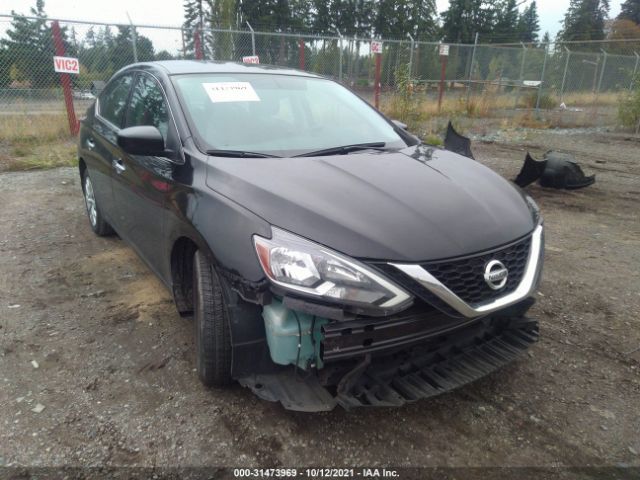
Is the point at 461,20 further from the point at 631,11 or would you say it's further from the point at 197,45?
the point at 197,45

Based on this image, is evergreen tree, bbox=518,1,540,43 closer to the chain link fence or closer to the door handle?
the chain link fence

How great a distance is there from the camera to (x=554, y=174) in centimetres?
640

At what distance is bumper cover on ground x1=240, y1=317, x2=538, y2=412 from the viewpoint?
198cm

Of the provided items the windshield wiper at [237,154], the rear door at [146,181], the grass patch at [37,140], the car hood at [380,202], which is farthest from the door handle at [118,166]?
the grass patch at [37,140]

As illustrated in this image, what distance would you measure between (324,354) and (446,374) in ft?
2.08

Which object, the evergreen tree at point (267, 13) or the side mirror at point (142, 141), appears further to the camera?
the evergreen tree at point (267, 13)

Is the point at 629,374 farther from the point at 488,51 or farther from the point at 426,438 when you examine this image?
the point at 488,51

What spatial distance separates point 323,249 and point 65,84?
9.47 metres

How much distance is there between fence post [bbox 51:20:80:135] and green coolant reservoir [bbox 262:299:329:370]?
9.38 metres

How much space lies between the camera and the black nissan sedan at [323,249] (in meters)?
1.88

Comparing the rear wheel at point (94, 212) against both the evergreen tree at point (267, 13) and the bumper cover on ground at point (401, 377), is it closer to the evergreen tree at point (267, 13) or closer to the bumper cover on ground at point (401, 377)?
the bumper cover on ground at point (401, 377)

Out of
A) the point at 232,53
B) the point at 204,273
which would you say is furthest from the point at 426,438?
the point at 232,53

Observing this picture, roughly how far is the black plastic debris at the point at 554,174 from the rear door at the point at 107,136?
16.3 feet

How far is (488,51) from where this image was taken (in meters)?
16.8
